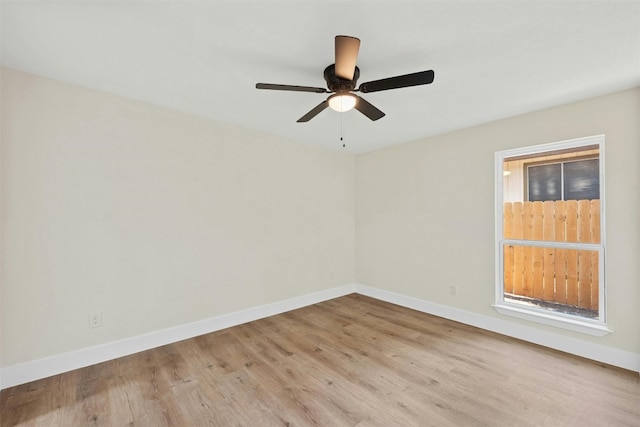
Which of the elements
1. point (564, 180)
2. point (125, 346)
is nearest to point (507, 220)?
point (564, 180)

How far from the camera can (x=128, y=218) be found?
2590mm

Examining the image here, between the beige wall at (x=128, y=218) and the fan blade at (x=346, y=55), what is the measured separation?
6.57 feet

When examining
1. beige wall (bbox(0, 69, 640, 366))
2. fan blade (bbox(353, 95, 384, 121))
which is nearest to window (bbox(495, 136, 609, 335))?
beige wall (bbox(0, 69, 640, 366))

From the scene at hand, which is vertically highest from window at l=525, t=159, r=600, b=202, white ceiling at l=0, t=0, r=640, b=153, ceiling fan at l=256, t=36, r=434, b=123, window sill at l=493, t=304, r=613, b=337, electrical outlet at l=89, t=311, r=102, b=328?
white ceiling at l=0, t=0, r=640, b=153

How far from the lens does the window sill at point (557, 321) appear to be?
8.11 feet

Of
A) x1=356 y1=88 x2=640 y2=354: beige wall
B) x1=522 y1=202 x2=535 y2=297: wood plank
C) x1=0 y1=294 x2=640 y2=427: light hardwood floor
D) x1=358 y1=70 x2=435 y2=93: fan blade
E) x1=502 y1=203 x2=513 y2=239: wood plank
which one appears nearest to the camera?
x1=358 y1=70 x2=435 y2=93: fan blade

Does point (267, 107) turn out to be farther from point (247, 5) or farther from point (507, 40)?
point (507, 40)

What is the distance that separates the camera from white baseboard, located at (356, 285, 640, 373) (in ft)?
7.78

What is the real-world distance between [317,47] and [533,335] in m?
3.48

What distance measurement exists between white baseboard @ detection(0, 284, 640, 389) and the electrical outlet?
200 mm

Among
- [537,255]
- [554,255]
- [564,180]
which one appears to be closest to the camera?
[564,180]

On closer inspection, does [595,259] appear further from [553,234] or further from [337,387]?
[337,387]

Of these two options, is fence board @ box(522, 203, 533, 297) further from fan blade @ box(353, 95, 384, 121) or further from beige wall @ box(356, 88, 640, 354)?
fan blade @ box(353, 95, 384, 121)

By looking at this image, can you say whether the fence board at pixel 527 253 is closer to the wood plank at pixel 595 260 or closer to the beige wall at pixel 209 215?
the beige wall at pixel 209 215
